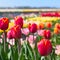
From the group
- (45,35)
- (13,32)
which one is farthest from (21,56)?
(45,35)

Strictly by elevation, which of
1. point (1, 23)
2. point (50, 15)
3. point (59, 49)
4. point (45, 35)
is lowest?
point (50, 15)

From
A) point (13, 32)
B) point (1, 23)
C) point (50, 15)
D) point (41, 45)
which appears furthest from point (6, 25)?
point (50, 15)

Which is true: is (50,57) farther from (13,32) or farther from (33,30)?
(33,30)

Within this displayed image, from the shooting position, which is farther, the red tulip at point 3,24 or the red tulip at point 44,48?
the red tulip at point 3,24

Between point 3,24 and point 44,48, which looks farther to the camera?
point 3,24

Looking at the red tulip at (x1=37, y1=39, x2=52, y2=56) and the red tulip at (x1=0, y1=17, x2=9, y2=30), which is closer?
the red tulip at (x1=37, y1=39, x2=52, y2=56)

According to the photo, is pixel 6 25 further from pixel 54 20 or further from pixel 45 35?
pixel 54 20

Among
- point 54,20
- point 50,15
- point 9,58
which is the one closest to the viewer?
point 9,58

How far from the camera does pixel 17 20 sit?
119 inches

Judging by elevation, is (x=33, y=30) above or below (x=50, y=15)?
above

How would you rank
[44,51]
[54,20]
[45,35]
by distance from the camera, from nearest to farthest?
[44,51]
[45,35]
[54,20]

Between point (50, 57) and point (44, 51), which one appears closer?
point (44, 51)

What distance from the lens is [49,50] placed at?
2201 mm

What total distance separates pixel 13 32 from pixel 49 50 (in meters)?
0.53
